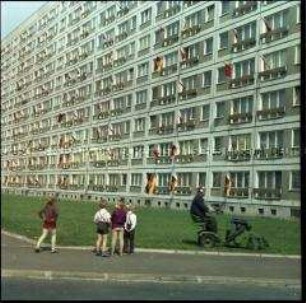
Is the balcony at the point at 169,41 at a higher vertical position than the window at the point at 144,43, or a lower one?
higher

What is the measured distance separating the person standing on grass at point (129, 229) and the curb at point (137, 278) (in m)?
4.34

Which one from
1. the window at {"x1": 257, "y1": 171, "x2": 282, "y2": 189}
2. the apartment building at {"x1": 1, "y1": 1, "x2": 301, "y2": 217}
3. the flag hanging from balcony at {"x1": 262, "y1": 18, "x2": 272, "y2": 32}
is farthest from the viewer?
the flag hanging from balcony at {"x1": 262, "y1": 18, "x2": 272, "y2": 32}

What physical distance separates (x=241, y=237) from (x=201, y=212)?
1.77 metres

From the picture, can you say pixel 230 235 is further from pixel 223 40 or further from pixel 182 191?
pixel 223 40

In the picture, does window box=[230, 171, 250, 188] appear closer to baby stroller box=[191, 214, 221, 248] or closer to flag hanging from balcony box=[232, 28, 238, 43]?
baby stroller box=[191, 214, 221, 248]

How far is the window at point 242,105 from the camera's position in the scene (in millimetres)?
26659

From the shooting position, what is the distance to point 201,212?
64.3 feet

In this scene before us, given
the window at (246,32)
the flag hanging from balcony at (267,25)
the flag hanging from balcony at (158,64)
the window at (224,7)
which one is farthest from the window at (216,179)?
the flag hanging from balcony at (267,25)

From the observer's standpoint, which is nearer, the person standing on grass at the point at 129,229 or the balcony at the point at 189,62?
the person standing on grass at the point at 129,229

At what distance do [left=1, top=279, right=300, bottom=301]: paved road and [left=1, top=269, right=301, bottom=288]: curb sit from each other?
0.31 meters

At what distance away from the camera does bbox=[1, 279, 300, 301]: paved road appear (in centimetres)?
1154

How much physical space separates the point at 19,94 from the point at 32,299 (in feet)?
22.6

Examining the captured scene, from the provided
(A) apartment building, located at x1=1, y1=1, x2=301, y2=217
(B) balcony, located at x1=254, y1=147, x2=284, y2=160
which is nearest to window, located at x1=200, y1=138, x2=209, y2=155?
(A) apartment building, located at x1=1, y1=1, x2=301, y2=217

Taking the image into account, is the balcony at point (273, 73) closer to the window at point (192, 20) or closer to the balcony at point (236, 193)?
the window at point (192, 20)
